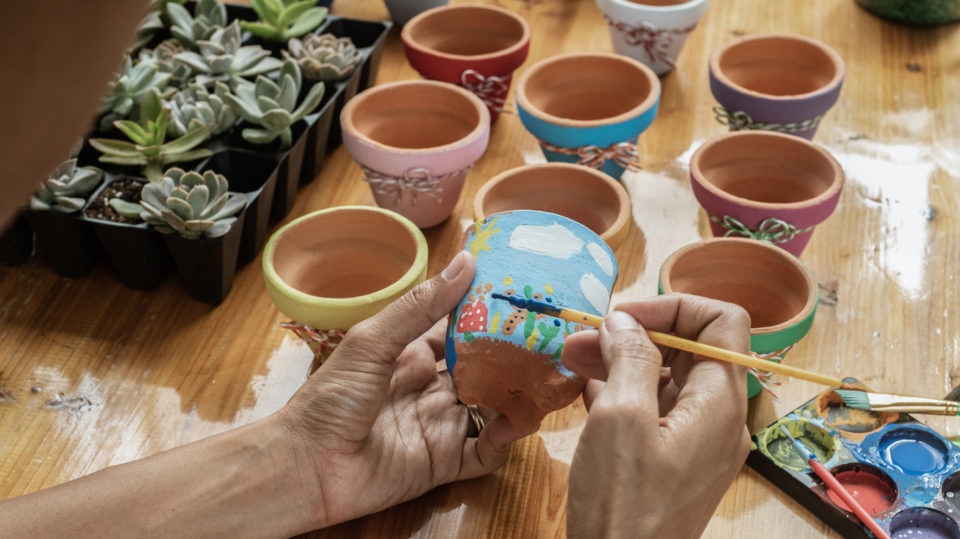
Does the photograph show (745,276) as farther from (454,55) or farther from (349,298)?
(454,55)

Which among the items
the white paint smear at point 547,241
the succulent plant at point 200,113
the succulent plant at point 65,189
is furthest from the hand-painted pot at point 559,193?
the succulent plant at point 65,189

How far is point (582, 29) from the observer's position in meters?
1.73

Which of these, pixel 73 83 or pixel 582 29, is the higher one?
pixel 73 83

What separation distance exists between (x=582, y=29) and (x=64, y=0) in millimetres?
1533

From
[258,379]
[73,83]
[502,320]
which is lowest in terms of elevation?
[258,379]

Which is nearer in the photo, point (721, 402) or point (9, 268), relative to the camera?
point (721, 402)

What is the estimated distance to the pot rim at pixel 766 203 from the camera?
1.09 meters

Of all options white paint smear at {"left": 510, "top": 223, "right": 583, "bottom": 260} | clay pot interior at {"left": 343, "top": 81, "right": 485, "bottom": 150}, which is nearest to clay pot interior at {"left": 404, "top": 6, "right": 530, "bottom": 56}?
clay pot interior at {"left": 343, "top": 81, "right": 485, "bottom": 150}

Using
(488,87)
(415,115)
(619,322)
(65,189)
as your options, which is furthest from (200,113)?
(619,322)

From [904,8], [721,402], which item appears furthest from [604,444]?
[904,8]

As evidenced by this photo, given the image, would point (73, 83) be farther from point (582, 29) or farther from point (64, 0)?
point (582, 29)

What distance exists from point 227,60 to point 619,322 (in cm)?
89

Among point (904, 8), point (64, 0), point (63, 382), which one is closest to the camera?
point (64, 0)

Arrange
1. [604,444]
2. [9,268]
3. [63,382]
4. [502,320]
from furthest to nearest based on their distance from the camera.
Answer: [9,268] < [63,382] < [502,320] < [604,444]
